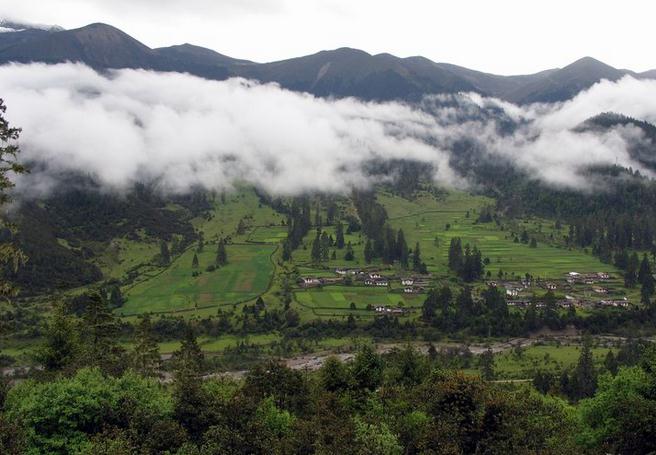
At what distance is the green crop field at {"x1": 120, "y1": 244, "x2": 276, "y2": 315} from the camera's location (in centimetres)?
11262

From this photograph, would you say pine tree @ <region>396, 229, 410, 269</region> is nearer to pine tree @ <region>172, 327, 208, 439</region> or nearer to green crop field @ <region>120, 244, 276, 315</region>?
green crop field @ <region>120, 244, 276, 315</region>

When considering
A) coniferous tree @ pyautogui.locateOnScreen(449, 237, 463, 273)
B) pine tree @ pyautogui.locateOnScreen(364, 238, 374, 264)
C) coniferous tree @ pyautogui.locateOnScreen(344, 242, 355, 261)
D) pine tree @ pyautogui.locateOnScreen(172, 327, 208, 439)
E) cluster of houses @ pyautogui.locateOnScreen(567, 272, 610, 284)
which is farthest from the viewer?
coniferous tree @ pyautogui.locateOnScreen(344, 242, 355, 261)

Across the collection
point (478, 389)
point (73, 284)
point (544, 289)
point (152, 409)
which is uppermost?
point (478, 389)

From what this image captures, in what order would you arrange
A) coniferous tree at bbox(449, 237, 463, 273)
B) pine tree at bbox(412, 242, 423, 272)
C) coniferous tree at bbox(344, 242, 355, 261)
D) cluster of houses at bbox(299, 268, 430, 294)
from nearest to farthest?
cluster of houses at bbox(299, 268, 430, 294)
coniferous tree at bbox(449, 237, 463, 273)
pine tree at bbox(412, 242, 423, 272)
coniferous tree at bbox(344, 242, 355, 261)

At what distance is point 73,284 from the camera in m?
128

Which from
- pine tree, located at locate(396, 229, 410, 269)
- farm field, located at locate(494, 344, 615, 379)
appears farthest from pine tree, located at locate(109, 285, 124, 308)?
farm field, located at locate(494, 344, 615, 379)

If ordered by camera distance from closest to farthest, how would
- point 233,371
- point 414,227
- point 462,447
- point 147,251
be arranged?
point 462,447, point 233,371, point 147,251, point 414,227

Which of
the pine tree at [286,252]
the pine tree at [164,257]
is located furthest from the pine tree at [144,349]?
the pine tree at [164,257]

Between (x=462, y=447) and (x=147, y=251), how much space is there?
458ft

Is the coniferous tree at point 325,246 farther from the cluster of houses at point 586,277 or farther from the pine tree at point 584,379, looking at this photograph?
the pine tree at point 584,379

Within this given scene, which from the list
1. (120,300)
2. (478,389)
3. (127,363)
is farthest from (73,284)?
(478,389)

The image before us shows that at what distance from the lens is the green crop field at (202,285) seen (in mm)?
112625

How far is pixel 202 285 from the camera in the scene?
12506 centimetres

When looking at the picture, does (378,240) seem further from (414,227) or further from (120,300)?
(120,300)
